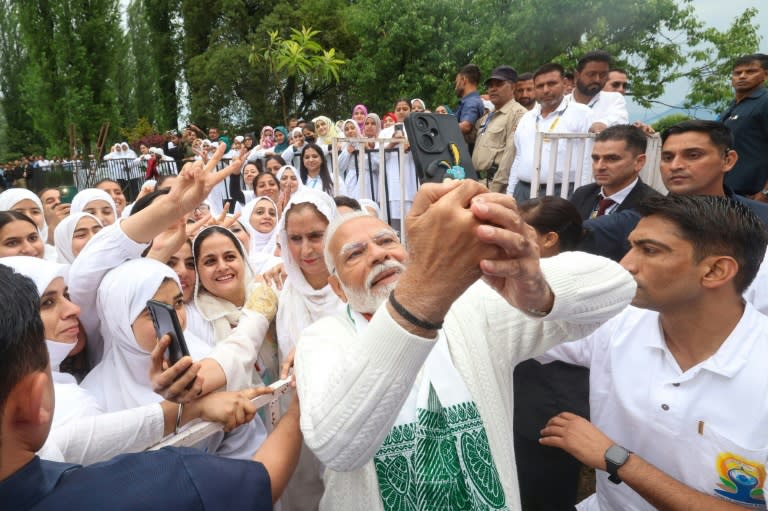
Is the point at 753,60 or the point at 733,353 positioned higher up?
the point at 753,60

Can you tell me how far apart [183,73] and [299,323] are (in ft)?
108

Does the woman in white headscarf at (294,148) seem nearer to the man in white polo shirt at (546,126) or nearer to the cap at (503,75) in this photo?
the cap at (503,75)

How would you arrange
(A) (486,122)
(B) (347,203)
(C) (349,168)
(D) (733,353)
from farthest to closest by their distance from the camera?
(C) (349,168) < (A) (486,122) < (B) (347,203) < (D) (733,353)

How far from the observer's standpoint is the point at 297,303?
2.52 meters

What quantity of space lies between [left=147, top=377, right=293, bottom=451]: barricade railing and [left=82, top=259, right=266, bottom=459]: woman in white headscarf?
239 mm

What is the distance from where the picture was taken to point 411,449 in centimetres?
144

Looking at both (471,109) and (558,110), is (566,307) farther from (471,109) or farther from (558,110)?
(471,109)

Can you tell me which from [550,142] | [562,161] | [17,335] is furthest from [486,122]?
[17,335]

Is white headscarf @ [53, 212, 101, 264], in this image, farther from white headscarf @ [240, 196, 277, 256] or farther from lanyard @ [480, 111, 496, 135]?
lanyard @ [480, 111, 496, 135]

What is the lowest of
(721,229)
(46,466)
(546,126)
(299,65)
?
(46,466)

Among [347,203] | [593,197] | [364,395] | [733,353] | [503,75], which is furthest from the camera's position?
[503,75]

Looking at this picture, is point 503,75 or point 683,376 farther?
point 503,75

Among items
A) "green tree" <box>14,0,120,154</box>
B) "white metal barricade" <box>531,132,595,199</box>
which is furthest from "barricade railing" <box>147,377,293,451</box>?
"green tree" <box>14,0,120,154</box>

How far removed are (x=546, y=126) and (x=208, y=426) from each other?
4412 millimetres
